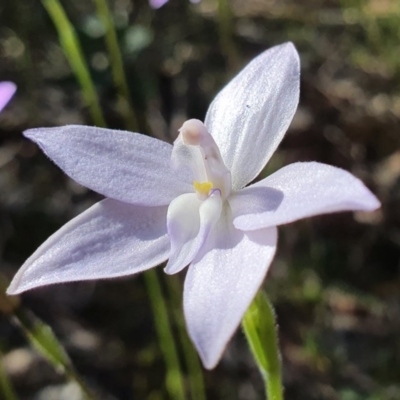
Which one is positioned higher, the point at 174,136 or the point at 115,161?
the point at 115,161

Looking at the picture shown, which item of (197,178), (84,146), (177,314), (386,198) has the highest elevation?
(84,146)

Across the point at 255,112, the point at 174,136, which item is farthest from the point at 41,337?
the point at 174,136

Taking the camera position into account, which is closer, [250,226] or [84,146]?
[250,226]

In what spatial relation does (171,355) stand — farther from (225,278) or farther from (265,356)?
(225,278)

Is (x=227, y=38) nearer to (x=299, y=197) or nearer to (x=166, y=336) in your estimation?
(x=166, y=336)

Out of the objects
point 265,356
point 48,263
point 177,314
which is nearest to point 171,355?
point 177,314

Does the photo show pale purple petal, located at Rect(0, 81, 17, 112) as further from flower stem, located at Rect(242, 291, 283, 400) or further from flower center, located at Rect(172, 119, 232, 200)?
flower stem, located at Rect(242, 291, 283, 400)
